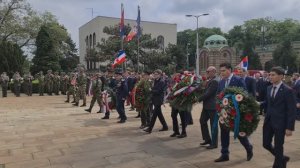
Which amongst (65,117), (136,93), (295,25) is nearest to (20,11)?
(65,117)

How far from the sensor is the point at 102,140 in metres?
9.52

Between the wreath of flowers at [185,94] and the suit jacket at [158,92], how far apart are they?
57 centimetres

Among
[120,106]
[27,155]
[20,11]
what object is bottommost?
[27,155]

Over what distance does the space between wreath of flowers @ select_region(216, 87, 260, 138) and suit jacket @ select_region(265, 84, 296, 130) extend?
0.67 metres

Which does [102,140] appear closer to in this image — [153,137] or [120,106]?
[153,137]

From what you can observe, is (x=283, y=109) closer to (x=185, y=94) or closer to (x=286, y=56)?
(x=185, y=94)

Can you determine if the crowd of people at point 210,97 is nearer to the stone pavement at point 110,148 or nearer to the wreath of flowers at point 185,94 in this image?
the wreath of flowers at point 185,94

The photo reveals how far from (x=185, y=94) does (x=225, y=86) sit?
194cm

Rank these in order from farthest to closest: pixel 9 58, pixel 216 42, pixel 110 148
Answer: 1. pixel 216 42
2. pixel 9 58
3. pixel 110 148

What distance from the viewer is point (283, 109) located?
19.5 feet

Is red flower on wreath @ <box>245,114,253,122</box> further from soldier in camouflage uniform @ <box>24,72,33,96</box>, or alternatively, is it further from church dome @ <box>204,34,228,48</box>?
church dome @ <box>204,34,228,48</box>

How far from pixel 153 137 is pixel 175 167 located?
295 cm

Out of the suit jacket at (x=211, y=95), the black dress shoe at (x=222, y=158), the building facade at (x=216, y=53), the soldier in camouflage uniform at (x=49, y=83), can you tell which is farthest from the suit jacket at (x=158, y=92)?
the building facade at (x=216, y=53)

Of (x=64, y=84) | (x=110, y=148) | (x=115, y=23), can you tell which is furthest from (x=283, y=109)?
(x=115, y=23)
